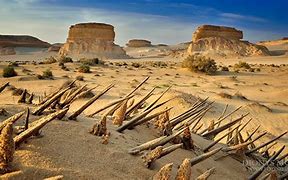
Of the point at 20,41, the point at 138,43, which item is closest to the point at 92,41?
the point at 20,41

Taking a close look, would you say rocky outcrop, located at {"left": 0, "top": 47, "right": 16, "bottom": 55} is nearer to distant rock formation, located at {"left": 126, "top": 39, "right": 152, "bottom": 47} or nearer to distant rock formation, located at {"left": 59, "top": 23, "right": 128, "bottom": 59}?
distant rock formation, located at {"left": 59, "top": 23, "right": 128, "bottom": 59}

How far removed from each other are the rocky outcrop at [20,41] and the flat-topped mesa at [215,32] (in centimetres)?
3856

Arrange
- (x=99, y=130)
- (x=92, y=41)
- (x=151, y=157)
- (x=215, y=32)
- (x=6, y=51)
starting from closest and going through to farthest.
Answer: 1. (x=151, y=157)
2. (x=99, y=130)
3. (x=92, y=41)
4. (x=215, y=32)
5. (x=6, y=51)

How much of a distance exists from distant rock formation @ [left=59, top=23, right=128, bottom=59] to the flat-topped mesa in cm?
1444

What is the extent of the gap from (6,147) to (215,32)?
68.9 meters

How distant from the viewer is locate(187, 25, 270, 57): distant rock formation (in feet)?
206

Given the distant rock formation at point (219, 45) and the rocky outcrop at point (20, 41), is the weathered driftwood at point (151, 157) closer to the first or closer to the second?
the distant rock formation at point (219, 45)

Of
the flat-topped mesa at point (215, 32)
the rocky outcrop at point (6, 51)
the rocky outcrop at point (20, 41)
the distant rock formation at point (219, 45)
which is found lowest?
the rocky outcrop at point (6, 51)

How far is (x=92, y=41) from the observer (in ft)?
200

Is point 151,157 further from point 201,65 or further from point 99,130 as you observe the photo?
point 201,65

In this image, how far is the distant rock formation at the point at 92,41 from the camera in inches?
2361

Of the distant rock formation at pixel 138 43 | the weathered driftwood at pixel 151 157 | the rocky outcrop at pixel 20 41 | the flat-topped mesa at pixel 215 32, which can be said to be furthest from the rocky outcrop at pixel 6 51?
the weathered driftwood at pixel 151 157

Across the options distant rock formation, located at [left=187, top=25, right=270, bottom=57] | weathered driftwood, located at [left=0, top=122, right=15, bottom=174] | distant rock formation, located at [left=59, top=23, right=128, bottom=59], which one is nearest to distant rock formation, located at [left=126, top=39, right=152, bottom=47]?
distant rock formation, located at [left=187, top=25, right=270, bottom=57]

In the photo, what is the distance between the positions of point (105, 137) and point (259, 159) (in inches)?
84.4
